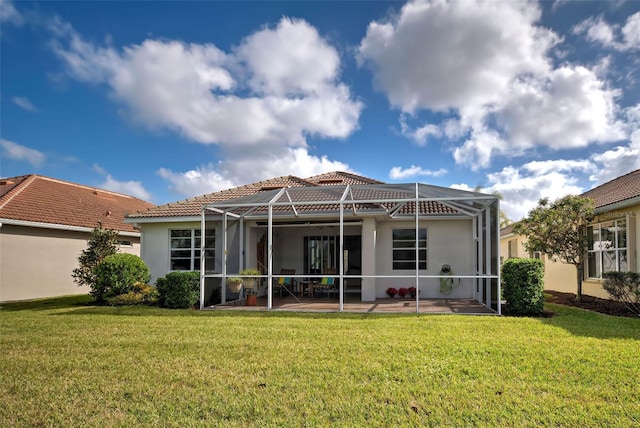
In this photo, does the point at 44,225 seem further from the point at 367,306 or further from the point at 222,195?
the point at 367,306

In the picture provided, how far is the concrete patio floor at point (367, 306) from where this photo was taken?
11531 millimetres

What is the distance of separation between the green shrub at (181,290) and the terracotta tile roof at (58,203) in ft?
26.3

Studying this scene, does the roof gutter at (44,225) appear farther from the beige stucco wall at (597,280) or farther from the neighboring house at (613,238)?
the neighboring house at (613,238)

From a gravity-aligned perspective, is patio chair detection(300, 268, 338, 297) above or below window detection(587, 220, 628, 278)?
below

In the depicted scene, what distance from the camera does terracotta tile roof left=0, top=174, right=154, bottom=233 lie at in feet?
56.2

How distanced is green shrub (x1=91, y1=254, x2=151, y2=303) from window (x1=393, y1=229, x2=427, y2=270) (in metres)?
9.29

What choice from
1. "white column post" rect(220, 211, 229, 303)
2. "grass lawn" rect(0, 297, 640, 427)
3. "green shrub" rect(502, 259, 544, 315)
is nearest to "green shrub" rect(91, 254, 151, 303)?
"white column post" rect(220, 211, 229, 303)

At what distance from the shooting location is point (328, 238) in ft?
56.4

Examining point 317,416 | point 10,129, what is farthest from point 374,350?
point 10,129

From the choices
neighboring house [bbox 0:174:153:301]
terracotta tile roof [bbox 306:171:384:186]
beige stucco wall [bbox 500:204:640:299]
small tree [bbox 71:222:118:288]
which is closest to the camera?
beige stucco wall [bbox 500:204:640:299]

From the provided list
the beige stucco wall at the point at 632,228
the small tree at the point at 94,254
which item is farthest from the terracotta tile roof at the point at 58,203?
the beige stucco wall at the point at 632,228

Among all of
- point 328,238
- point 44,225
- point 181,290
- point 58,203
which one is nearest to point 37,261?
point 44,225

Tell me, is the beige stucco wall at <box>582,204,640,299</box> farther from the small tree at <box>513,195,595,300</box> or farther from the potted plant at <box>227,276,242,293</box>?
the potted plant at <box>227,276,242,293</box>

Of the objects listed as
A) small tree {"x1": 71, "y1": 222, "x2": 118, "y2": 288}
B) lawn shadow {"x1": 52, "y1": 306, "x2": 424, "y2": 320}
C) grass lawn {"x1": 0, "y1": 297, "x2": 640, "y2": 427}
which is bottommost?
lawn shadow {"x1": 52, "y1": 306, "x2": 424, "y2": 320}
